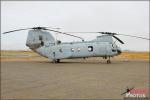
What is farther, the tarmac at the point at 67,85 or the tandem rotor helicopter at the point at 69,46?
the tandem rotor helicopter at the point at 69,46

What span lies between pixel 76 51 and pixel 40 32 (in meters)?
6.29

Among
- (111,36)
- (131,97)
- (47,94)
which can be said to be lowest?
(47,94)

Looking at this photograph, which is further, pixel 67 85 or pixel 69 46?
pixel 69 46

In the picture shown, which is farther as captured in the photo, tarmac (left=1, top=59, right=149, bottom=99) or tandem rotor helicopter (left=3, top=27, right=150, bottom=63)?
tandem rotor helicopter (left=3, top=27, right=150, bottom=63)

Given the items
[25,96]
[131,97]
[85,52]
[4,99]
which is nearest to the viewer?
[131,97]

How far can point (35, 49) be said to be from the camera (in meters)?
38.2

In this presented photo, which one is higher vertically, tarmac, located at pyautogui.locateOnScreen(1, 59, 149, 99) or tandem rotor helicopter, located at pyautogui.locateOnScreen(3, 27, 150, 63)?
tandem rotor helicopter, located at pyautogui.locateOnScreen(3, 27, 150, 63)

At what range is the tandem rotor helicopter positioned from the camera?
35781mm

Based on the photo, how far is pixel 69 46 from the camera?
3734 centimetres

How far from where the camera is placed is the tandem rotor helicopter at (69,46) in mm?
35781

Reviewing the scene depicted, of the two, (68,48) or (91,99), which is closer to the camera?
(91,99)

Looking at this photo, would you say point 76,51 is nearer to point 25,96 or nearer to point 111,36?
point 111,36

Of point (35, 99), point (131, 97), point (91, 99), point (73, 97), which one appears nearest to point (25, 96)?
point (35, 99)

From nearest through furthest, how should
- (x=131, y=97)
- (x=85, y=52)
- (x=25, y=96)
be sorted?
(x=131, y=97)
(x=25, y=96)
(x=85, y=52)
